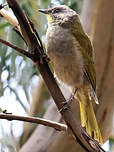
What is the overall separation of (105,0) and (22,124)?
3.64 ft

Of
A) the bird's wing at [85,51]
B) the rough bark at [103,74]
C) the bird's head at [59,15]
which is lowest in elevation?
the rough bark at [103,74]

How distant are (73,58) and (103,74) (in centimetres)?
58

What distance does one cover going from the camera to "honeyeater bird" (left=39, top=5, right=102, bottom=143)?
168cm

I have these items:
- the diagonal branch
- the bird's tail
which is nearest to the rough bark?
the bird's tail

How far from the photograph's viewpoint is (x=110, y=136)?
2.54 meters

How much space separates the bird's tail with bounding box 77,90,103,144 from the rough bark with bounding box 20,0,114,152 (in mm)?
414

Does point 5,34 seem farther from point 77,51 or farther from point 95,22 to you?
point 77,51

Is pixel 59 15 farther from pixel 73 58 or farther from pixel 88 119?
pixel 88 119

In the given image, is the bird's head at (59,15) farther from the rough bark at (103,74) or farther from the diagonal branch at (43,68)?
the diagonal branch at (43,68)

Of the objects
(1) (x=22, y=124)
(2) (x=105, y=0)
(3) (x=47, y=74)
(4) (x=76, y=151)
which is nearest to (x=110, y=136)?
(4) (x=76, y=151)

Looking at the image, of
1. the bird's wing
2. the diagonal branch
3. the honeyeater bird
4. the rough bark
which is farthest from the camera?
the rough bark

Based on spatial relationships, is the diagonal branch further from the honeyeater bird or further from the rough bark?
the rough bark

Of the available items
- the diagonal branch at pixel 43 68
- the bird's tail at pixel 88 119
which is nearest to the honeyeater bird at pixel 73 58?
the bird's tail at pixel 88 119

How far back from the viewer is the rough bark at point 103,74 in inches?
87.8
